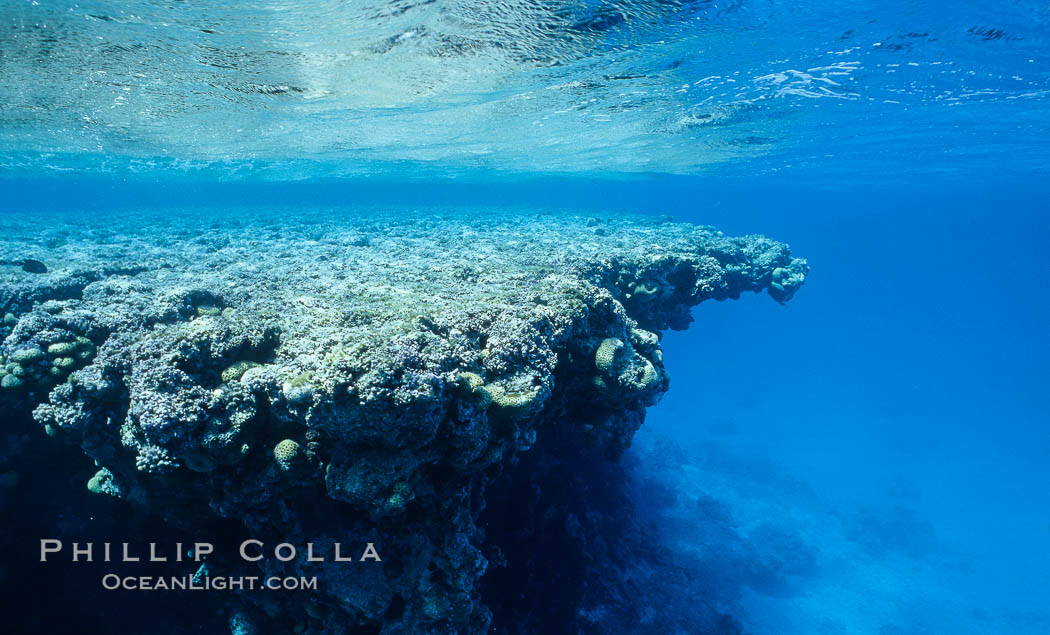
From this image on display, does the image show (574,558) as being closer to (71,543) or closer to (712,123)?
(71,543)

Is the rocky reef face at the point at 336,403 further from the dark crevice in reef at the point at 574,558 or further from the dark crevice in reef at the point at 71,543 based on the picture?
the dark crevice in reef at the point at 71,543

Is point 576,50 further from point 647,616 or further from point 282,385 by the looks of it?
point 647,616

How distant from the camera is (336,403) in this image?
5219mm

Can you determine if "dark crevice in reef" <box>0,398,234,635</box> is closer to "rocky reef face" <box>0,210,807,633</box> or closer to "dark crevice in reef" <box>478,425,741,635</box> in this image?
"rocky reef face" <box>0,210,807,633</box>

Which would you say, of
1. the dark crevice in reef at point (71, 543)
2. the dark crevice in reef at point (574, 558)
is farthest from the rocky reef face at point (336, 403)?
the dark crevice in reef at point (71, 543)

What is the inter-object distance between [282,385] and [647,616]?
1194 centimetres

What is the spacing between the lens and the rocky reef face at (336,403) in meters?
5.59

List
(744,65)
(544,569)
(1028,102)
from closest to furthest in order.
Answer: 1. (544,569)
2. (744,65)
3. (1028,102)

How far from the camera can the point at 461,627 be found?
273 inches

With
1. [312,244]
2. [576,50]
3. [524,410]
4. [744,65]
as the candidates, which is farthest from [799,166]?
[524,410]

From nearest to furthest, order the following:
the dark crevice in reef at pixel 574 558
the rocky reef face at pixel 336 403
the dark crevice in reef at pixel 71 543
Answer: the rocky reef face at pixel 336 403
the dark crevice in reef at pixel 71 543
the dark crevice in reef at pixel 574 558

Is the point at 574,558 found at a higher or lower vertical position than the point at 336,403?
lower

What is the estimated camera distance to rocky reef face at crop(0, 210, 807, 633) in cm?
559

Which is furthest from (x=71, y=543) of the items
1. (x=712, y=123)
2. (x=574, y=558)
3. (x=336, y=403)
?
(x=712, y=123)
